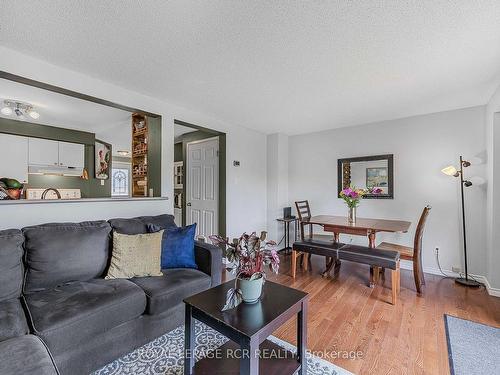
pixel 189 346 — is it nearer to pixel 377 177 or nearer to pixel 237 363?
pixel 237 363

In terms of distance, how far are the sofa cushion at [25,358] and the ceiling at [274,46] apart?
184 cm

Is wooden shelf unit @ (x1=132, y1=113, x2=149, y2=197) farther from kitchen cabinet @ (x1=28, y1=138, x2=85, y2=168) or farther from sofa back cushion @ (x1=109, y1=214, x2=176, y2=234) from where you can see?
kitchen cabinet @ (x1=28, y1=138, x2=85, y2=168)

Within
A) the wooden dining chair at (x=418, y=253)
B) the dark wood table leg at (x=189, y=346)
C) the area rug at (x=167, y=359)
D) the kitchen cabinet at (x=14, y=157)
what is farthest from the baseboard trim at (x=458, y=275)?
the kitchen cabinet at (x=14, y=157)

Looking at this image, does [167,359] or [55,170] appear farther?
[55,170]

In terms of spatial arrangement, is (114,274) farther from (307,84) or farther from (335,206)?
(335,206)

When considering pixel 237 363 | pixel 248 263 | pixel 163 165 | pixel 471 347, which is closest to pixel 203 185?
pixel 163 165

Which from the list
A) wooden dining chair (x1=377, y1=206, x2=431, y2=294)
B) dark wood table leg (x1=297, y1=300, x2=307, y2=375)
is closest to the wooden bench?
wooden dining chair (x1=377, y1=206, x2=431, y2=294)

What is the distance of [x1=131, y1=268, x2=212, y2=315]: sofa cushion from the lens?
1.76 meters

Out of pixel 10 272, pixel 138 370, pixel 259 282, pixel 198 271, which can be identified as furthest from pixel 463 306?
pixel 10 272

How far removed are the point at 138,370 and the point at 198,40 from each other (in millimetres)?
2296

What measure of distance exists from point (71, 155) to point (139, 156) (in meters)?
2.01

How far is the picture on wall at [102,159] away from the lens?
5.02 m

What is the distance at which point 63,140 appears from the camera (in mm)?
4430

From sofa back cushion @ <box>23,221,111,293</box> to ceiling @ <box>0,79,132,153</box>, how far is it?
1.87 meters
